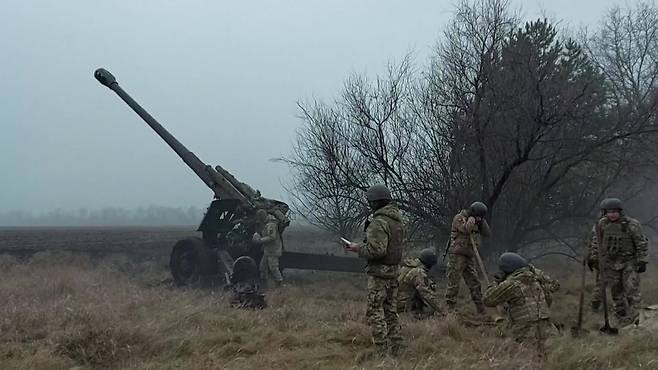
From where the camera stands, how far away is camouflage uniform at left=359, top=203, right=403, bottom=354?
20.1 ft

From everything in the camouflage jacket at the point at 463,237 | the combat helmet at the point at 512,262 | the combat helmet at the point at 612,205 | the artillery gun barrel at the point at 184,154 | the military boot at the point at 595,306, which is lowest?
the military boot at the point at 595,306

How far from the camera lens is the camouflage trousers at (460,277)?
8.89 metres

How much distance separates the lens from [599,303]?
9008 millimetres

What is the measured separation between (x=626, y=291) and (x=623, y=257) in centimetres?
44

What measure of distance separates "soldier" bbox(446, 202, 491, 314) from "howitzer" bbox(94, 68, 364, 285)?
10.5 ft

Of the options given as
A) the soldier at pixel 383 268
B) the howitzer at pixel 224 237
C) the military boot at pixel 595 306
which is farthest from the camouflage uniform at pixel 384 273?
the howitzer at pixel 224 237

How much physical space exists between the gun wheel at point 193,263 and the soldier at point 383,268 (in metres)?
6.68

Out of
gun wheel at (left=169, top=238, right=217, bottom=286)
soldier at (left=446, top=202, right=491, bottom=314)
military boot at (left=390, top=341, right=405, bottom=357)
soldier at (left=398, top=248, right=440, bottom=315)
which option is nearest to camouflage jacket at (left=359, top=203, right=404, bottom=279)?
military boot at (left=390, top=341, right=405, bottom=357)

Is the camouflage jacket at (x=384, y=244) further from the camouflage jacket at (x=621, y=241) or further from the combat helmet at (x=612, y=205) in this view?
the combat helmet at (x=612, y=205)

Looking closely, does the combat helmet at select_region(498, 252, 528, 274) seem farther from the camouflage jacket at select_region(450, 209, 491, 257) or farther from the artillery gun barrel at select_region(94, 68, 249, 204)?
the artillery gun barrel at select_region(94, 68, 249, 204)

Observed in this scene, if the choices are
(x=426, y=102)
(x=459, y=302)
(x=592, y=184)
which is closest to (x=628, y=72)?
(x=592, y=184)

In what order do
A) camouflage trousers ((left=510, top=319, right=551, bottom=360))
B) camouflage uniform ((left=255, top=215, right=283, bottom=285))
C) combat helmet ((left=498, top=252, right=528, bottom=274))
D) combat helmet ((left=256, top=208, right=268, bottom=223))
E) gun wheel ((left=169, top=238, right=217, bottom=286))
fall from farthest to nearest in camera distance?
combat helmet ((left=256, top=208, right=268, bottom=223)) → gun wheel ((left=169, top=238, right=217, bottom=286)) → camouflage uniform ((left=255, top=215, right=283, bottom=285)) → combat helmet ((left=498, top=252, right=528, bottom=274)) → camouflage trousers ((left=510, top=319, right=551, bottom=360))

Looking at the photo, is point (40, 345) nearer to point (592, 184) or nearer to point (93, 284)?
point (93, 284)

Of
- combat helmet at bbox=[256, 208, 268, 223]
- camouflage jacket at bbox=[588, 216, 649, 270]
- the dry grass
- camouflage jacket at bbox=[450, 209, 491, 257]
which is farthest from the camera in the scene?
combat helmet at bbox=[256, 208, 268, 223]
